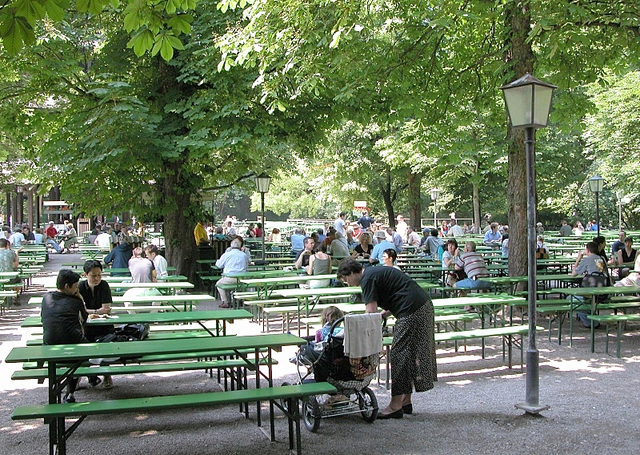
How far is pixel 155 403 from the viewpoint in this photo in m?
4.78

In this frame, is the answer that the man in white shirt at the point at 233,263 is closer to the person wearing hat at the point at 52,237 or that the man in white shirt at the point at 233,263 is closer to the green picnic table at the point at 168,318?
the green picnic table at the point at 168,318

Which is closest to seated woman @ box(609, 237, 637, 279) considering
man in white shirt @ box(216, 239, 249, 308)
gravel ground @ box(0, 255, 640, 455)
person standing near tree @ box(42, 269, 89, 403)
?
gravel ground @ box(0, 255, 640, 455)

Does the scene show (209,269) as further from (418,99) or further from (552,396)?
(552,396)

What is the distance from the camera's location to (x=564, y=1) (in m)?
9.80

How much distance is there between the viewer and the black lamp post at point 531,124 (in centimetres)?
623

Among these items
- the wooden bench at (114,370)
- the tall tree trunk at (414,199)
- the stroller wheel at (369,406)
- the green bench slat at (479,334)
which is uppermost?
the tall tree trunk at (414,199)

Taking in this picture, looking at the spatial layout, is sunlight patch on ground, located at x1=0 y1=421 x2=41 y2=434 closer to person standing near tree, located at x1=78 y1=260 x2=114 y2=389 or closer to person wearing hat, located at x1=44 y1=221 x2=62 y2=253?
person standing near tree, located at x1=78 y1=260 x2=114 y2=389

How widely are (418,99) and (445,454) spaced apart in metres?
9.30

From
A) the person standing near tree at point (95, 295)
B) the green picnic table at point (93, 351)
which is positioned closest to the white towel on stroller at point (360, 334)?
the green picnic table at point (93, 351)

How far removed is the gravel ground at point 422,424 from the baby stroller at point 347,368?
0.15 m

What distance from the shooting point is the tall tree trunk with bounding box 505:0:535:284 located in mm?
11766

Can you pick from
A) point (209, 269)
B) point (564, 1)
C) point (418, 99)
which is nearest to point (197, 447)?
point (564, 1)

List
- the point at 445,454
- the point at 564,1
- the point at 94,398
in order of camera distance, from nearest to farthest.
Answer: the point at 445,454 < the point at 94,398 < the point at 564,1

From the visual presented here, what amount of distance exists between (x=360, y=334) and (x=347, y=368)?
1.24 feet
